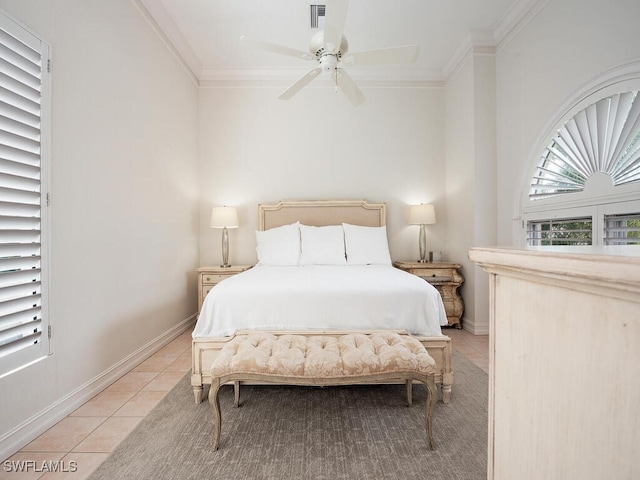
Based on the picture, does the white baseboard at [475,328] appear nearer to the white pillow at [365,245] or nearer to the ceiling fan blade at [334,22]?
the white pillow at [365,245]

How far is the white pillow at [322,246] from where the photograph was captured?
3.61 m

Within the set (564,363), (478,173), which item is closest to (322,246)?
(478,173)

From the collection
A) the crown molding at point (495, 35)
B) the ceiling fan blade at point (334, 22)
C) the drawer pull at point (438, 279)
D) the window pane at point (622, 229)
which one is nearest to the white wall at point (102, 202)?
the ceiling fan blade at point (334, 22)

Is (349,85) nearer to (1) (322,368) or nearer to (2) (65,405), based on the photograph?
(1) (322,368)

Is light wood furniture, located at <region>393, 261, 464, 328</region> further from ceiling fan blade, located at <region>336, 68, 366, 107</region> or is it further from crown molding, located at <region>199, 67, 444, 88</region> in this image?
crown molding, located at <region>199, 67, 444, 88</region>

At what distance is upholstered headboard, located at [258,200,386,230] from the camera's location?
166 inches

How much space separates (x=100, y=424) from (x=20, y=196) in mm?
1339

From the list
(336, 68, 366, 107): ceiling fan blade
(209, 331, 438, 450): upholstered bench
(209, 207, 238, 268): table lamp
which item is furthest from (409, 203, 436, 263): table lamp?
(209, 331, 438, 450): upholstered bench

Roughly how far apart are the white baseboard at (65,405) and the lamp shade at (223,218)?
4.77 ft

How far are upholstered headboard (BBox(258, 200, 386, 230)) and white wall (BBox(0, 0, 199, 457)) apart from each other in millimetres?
1151

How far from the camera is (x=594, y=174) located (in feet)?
7.80

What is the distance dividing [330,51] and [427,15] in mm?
1491

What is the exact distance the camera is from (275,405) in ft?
6.82

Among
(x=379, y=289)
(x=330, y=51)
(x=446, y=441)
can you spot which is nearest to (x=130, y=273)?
(x=379, y=289)
